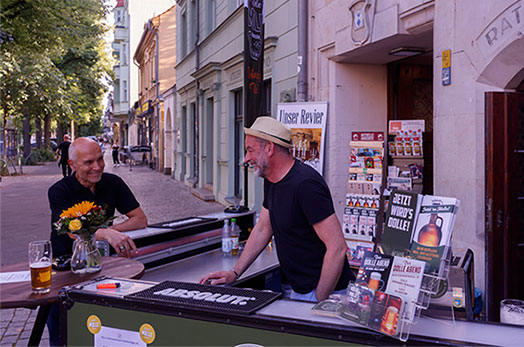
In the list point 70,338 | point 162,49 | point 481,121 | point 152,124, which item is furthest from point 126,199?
point 152,124

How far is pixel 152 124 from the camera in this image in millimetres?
30891

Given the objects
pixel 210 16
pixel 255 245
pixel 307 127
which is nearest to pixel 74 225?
pixel 255 245

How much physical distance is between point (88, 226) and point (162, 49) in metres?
25.4

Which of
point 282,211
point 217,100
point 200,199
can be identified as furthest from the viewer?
point 200,199

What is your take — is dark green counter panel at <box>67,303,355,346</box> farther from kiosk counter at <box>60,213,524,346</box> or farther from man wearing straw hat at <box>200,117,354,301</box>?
man wearing straw hat at <box>200,117,354,301</box>

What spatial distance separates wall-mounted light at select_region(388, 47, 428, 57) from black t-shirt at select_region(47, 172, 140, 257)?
4217 millimetres

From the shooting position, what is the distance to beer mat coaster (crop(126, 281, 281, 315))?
6.40ft

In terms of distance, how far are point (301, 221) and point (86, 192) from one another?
5.44 ft

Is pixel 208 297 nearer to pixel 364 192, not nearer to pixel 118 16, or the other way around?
pixel 364 192

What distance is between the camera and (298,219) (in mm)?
2824

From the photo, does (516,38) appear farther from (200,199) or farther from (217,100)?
(200,199)

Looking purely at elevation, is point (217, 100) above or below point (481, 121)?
above

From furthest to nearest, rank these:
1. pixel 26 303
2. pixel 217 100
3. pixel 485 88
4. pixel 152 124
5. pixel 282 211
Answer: pixel 152 124 → pixel 217 100 → pixel 485 88 → pixel 282 211 → pixel 26 303

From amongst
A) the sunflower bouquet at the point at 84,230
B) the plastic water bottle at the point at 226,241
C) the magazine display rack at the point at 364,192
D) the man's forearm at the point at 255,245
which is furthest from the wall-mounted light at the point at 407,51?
the sunflower bouquet at the point at 84,230
